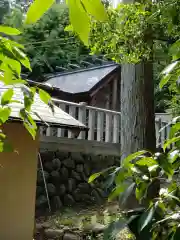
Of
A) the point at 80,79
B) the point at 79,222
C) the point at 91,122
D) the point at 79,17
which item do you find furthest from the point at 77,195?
the point at 79,17

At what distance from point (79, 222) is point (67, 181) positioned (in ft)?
4.59

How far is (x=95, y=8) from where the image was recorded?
0.63 metres

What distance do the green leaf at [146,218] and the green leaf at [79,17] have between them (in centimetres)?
54

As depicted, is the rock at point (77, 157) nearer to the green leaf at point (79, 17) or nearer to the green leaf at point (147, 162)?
the green leaf at point (147, 162)

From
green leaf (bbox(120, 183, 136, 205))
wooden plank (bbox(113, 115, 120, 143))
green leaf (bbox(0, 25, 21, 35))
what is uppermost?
green leaf (bbox(0, 25, 21, 35))

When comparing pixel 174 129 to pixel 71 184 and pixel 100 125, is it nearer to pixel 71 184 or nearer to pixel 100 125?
pixel 71 184

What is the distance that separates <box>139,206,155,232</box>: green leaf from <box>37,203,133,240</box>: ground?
4.56 meters

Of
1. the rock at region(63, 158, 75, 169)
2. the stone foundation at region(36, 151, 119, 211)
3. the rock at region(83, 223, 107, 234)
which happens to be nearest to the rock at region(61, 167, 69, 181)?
the stone foundation at region(36, 151, 119, 211)

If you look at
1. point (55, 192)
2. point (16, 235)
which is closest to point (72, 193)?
point (55, 192)

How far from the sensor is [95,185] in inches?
314

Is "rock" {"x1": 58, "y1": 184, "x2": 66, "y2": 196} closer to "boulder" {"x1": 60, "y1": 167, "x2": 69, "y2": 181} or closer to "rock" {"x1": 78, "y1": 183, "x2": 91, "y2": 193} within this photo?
"boulder" {"x1": 60, "y1": 167, "x2": 69, "y2": 181}

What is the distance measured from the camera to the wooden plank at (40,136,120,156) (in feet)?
23.7

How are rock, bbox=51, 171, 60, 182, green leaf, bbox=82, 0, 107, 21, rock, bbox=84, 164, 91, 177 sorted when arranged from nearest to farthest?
green leaf, bbox=82, 0, 107, 21 < rock, bbox=51, 171, 60, 182 < rock, bbox=84, 164, 91, 177

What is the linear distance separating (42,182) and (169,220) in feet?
21.0
